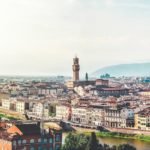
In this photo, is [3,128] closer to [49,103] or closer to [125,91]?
[49,103]

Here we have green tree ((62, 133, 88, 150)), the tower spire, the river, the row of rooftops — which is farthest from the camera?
the tower spire

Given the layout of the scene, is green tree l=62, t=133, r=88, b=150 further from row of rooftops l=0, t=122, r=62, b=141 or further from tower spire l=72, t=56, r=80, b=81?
tower spire l=72, t=56, r=80, b=81

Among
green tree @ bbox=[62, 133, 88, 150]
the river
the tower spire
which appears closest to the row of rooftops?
green tree @ bbox=[62, 133, 88, 150]

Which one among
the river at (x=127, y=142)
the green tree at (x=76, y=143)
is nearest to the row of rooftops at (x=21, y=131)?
the green tree at (x=76, y=143)

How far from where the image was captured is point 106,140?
27.0 metres

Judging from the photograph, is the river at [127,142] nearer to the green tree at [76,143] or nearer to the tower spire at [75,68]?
the green tree at [76,143]

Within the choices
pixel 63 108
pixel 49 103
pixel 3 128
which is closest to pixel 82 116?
pixel 63 108

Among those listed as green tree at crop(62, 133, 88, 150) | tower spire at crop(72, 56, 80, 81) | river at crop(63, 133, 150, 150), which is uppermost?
tower spire at crop(72, 56, 80, 81)

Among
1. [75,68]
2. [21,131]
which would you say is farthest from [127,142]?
[75,68]

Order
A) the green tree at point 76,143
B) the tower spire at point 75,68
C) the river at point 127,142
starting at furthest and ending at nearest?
the tower spire at point 75,68 → the river at point 127,142 → the green tree at point 76,143

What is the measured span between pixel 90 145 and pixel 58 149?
6.74 ft

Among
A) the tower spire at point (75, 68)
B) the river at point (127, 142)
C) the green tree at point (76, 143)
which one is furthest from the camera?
the tower spire at point (75, 68)

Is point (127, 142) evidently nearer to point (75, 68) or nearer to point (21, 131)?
point (21, 131)

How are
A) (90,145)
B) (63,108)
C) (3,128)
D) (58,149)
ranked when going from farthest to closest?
(63,108)
(3,128)
(58,149)
(90,145)
